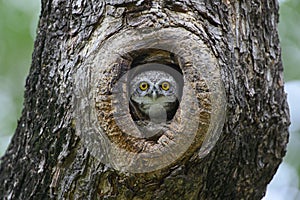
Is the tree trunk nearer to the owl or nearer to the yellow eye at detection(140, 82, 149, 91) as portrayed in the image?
the owl

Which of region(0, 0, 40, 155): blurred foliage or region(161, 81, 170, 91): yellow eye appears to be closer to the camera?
region(161, 81, 170, 91): yellow eye

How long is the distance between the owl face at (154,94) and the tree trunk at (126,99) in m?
0.60

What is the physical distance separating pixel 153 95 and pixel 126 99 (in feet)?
4.14

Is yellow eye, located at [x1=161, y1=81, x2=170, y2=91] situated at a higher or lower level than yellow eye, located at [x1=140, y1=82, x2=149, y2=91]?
higher

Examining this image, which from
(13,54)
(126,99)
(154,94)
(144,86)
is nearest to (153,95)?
(154,94)

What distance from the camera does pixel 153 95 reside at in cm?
397

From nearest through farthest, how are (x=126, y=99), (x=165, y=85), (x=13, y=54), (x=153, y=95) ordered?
(x=126, y=99)
(x=165, y=85)
(x=153, y=95)
(x=13, y=54)

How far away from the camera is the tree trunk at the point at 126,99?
2.63m

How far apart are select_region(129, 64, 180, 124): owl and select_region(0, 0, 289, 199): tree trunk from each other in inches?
22.1

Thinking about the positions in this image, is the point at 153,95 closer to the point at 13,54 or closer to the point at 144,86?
the point at 144,86

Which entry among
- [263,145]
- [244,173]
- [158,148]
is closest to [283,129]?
[263,145]

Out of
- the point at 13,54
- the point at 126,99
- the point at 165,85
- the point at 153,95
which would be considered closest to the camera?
the point at 126,99

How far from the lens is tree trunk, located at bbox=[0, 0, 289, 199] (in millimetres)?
2631

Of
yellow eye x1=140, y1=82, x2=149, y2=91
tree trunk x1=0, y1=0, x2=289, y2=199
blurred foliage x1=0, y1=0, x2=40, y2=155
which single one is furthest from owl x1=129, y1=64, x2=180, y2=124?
blurred foliage x1=0, y1=0, x2=40, y2=155
